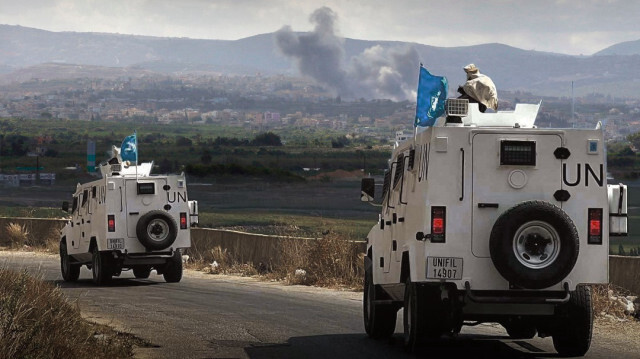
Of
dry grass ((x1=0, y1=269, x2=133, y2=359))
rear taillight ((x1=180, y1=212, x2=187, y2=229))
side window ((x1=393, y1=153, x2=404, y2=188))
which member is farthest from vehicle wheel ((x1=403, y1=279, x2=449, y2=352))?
rear taillight ((x1=180, y1=212, x2=187, y2=229))

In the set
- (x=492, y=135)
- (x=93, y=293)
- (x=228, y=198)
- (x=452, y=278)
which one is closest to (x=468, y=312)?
(x=452, y=278)

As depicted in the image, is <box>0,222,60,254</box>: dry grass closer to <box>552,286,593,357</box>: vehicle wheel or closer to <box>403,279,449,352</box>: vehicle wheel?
<box>403,279,449,352</box>: vehicle wheel

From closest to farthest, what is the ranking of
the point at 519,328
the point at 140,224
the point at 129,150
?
the point at 519,328 < the point at 140,224 < the point at 129,150

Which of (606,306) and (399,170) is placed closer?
(399,170)

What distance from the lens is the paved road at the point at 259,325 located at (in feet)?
45.7

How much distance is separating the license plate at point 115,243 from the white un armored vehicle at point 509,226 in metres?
13.7

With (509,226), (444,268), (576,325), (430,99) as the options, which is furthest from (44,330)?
(576,325)

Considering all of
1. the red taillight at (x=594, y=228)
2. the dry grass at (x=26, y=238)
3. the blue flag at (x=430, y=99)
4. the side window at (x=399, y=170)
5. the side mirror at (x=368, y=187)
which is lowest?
the dry grass at (x=26, y=238)

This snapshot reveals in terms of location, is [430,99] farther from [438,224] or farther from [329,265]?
[329,265]

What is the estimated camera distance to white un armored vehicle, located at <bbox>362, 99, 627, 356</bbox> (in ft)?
39.4

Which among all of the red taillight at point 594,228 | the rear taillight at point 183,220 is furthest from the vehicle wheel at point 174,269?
the red taillight at point 594,228

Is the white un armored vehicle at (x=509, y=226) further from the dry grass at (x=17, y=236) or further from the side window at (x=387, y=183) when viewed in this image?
the dry grass at (x=17, y=236)

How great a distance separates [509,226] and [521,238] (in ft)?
0.66

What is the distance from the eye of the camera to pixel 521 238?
1206cm
